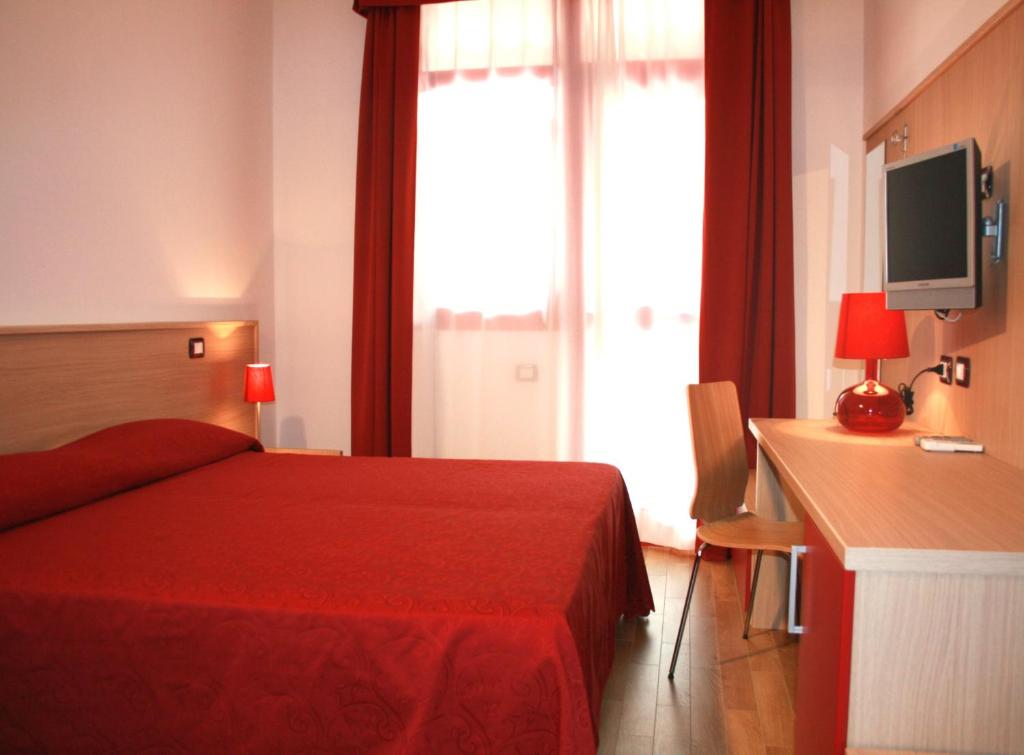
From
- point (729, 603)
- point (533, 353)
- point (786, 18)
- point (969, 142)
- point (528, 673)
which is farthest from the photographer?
point (533, 353)

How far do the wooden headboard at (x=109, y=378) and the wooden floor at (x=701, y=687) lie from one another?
2.08 m

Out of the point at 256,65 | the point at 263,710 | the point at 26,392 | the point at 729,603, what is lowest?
the point at 729,603

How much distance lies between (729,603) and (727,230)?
1.74m

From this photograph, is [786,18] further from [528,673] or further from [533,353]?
[528,673]

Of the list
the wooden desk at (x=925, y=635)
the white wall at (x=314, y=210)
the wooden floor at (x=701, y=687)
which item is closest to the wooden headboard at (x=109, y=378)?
the white wall at (x=314, y=210)

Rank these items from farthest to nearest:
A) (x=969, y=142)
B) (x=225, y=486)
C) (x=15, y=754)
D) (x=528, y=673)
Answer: (x=225, y=486), (x=969, y=142), (x=15, y=754), (x=528, y=673)

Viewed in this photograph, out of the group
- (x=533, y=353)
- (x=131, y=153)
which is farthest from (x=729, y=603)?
(x=131, y=153)

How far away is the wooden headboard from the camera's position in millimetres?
2873

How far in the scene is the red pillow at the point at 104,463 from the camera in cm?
236

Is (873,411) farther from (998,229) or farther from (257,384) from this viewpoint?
(257,384)

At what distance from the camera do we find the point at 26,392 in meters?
2.89

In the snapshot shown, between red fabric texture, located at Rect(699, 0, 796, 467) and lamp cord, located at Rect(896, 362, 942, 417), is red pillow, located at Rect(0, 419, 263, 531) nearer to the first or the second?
red fabric texture, located at Rect(699, 0, 796, 467)

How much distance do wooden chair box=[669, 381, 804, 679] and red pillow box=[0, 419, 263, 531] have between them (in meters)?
1.78

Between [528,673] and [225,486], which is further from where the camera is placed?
[225,486]
